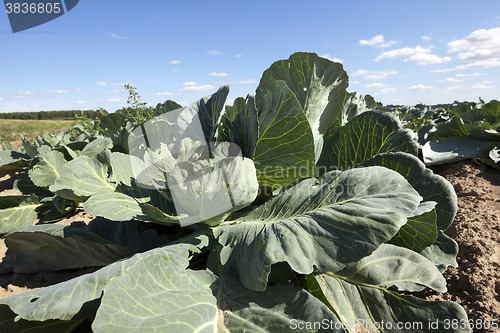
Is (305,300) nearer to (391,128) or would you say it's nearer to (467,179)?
(391,128)

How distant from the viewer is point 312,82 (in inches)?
Answer: 75.8

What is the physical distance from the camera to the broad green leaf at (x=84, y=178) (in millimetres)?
1844

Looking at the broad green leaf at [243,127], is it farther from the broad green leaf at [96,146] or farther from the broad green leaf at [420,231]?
the broad green leaf at [96,146]

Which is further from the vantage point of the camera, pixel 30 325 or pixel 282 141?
pixel 282 141

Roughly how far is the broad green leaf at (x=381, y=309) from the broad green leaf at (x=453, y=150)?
295 centimetres

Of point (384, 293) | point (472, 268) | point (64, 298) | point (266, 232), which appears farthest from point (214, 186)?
point (472, 268)

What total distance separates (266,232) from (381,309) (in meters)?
0.67

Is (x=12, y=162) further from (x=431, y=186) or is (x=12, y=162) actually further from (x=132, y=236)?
(x=431, y=186)

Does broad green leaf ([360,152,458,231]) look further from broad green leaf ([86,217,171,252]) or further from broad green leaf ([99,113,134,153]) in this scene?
broad green leaf ([99,113,134,153])

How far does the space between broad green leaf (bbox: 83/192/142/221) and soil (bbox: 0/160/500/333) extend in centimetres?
67

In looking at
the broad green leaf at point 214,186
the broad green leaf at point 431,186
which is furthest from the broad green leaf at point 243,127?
the broad green leaf at point 431,186

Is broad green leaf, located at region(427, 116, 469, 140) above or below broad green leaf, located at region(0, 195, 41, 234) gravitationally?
above

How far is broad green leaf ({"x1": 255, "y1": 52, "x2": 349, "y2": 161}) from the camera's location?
1882 millimetres

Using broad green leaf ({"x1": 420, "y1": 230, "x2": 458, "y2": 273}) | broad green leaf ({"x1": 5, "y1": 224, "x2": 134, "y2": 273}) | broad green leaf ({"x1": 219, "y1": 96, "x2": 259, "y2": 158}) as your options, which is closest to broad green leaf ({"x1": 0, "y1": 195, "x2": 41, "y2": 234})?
broad green leaf ({"x1": 5, "y1": 224, "x2": 134, "y2": 273})
